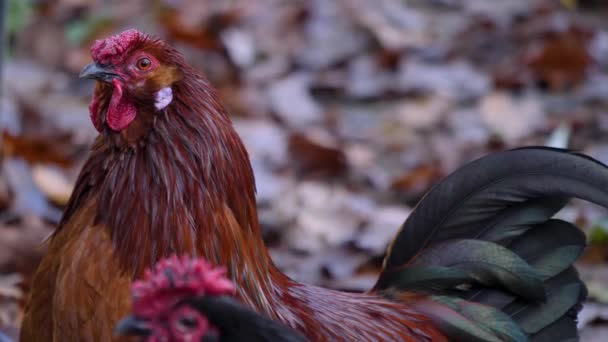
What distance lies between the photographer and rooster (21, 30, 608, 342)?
7.91 feet

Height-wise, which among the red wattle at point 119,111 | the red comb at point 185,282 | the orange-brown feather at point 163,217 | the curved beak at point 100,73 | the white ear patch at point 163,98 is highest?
the curved beak at point 100,73

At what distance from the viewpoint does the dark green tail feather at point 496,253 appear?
278 cm

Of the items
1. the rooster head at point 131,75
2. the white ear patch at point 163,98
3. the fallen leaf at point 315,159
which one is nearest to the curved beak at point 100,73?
the rooster head at point 131,75

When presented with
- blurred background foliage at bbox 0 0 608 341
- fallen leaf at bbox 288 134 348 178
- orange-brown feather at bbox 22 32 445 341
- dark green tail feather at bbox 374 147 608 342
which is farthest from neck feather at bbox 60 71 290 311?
fallen leaf at bbox 288 134 348 178

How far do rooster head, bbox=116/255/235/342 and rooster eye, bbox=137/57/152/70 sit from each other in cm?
74

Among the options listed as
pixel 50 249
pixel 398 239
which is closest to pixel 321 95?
pixel 398 239

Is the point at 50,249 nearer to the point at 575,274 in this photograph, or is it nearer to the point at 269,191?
the point at 575,274

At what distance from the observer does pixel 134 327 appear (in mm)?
1894

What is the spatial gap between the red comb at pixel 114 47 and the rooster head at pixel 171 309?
2.59 feet

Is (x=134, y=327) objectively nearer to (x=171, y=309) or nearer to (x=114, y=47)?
(x=171, y=309)

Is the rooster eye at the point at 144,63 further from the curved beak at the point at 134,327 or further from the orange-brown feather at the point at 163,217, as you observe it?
the curved beak at the point at 134,327

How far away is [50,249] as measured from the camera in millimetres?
2633

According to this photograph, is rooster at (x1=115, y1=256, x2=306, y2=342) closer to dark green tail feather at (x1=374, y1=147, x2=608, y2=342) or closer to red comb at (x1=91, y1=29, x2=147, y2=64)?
red comb at (x1=91, y1=29, x2=147, y2=64)

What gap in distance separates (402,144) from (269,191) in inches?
40.9
